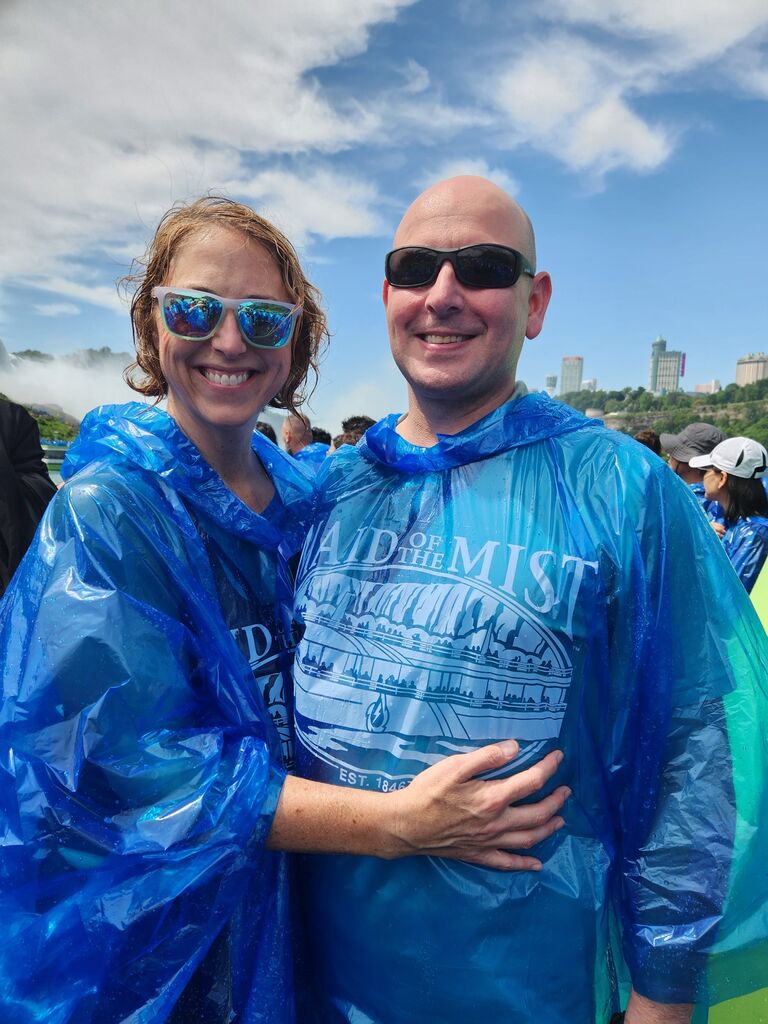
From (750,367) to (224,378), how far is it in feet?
294

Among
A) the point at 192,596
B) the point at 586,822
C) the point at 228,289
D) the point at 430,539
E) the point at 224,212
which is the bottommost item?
the point at 586,822

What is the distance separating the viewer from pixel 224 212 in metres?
1.55

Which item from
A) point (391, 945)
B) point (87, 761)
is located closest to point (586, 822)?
point (391, 945)

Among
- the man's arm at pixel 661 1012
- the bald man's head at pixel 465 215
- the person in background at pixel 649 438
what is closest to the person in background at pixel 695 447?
the person in background at pixel 649 438

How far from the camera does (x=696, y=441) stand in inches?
213

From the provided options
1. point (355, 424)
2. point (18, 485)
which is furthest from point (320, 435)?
point (18, 485)

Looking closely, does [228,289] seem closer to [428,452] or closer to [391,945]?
[428,452]

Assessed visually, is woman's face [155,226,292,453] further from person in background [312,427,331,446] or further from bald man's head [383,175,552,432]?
person in background [312,427,331,446]

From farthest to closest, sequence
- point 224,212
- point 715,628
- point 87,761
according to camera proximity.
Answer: point 224,212 → point 715,628 → point 87,761

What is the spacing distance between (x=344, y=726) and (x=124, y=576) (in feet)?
1.51

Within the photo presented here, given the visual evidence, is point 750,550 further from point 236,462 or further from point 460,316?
point 236,462

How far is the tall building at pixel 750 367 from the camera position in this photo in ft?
252

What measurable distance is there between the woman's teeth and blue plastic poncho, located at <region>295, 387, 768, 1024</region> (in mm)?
525

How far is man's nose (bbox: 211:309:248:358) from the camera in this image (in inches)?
57.5
